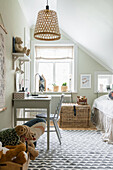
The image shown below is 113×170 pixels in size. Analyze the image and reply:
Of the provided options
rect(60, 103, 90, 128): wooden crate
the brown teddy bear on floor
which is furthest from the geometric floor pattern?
rect(60, 103, 90, 128): wooden crate

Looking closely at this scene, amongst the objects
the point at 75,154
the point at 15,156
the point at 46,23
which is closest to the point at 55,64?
the point at 46,23

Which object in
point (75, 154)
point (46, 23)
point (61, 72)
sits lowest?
point (75, 154)

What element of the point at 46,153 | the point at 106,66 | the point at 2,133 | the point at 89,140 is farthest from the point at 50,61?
the point at 2,133

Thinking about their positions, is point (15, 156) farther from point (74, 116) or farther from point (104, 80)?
point (104, 80)

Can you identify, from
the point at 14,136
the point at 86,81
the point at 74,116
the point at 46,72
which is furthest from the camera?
the point at 46,72

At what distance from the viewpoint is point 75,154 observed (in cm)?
296

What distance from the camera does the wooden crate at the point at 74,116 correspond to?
4797 millimetres

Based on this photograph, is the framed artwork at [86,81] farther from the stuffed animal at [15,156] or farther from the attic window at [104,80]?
the stuffed animal at [15,156]

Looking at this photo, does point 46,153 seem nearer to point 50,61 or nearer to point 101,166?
point 101,166

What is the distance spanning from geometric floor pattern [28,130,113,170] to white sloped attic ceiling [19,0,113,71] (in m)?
1.94

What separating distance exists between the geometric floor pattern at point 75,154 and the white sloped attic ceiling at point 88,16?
76.2 inches

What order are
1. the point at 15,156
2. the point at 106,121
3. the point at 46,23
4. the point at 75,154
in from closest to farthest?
the point at 15,156
the point at 46,23
the point at 75,154
the point at 106,121

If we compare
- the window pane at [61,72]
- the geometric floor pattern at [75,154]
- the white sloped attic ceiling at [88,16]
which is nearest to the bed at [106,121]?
the geometric floor pattern at [75,154]

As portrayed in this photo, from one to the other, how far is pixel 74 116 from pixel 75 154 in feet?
6.14
